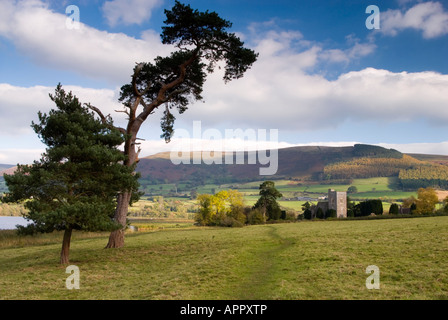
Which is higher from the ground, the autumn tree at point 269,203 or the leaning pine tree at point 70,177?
the leaning pine tree at point 70,177

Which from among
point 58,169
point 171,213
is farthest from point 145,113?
point 171,213

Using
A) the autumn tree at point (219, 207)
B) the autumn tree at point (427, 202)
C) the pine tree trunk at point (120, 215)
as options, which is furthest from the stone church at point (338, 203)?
the pine tree trunk at point (120, 215)

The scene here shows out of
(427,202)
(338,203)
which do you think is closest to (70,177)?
(427,202)

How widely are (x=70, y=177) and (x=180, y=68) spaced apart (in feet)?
38.8

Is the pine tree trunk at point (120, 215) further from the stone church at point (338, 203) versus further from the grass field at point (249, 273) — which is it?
the stone church at point (338, 203)

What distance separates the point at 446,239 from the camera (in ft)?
60.2

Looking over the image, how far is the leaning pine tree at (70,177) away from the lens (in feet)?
51.0

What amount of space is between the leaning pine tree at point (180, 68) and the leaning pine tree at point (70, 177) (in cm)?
360

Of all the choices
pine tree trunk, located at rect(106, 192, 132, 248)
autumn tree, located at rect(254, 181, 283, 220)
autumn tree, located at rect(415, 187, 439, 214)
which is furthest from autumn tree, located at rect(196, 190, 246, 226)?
pine tree trunk, located at rect(106, 192, 132, 248)

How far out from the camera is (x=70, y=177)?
17.0 m

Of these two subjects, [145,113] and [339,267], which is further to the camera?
[145,113]

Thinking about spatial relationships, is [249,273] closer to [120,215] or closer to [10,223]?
[120,215]
